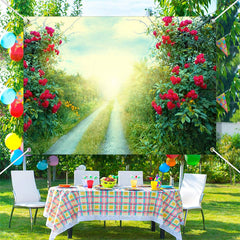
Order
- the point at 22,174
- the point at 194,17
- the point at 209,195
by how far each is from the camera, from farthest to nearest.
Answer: the point at 209,195, the point at 194,17, the point at 22,174

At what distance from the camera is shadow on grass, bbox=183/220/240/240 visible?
4844mm

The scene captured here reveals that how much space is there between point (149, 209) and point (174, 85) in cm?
236

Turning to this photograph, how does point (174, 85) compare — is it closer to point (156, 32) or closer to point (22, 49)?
point (156, 32)

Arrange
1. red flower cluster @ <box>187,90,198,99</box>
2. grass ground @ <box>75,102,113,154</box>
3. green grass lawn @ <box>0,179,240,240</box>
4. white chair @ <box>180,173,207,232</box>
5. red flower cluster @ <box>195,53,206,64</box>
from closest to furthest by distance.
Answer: green grass lawn @ <box>0,179,240,240</box> → white chair @ <box>180,173,207,232</box> → red flower cluster @ <box>187,90,198,99</box> → red flower cluster @ <box>195,53,206,64</box> → grass ground @ <box>75,102,113,154</box>

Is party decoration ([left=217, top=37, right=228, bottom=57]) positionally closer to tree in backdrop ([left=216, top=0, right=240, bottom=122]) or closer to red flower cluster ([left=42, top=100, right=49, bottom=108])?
tree in backdrop ([left=216, top=0, right=240, bottom=122])

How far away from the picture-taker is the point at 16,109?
216 inches

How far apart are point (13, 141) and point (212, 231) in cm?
290

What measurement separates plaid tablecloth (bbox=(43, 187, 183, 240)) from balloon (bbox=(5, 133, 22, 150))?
61.0 inches

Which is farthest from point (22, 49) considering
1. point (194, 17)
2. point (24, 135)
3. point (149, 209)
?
point (149, 209)

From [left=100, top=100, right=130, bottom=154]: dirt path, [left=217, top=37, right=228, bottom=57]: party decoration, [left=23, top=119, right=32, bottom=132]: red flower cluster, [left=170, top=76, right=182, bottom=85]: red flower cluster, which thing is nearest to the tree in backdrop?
[left=217, top=37, right=228, bottom=57]: party decoration

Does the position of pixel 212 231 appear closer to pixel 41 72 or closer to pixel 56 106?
pixel 56 106

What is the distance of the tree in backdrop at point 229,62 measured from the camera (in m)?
5.99

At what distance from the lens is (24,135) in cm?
599

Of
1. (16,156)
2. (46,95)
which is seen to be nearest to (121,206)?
(16,156)
